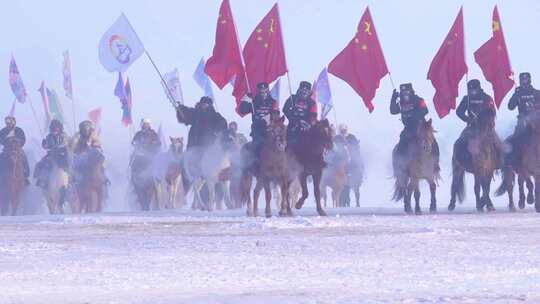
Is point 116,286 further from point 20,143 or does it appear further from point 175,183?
point 175,183

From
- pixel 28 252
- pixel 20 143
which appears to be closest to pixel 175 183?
pixel 20 143

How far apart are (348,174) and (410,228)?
2047 centimetres

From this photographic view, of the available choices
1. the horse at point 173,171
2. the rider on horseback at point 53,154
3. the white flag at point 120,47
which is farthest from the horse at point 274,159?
the horse at point 173,171

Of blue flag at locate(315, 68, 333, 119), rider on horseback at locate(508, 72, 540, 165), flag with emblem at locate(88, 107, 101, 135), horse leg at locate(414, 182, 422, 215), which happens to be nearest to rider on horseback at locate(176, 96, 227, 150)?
horse leg at locate(414, 182, 422, 215)

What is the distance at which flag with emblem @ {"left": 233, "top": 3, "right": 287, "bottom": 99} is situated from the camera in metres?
28.4

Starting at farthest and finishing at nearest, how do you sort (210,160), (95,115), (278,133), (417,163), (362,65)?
(95,115) < (362,65) < (210,160) < (417,163) < (278,133)

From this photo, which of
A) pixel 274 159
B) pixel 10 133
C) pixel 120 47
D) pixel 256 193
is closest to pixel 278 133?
pixel 274 159

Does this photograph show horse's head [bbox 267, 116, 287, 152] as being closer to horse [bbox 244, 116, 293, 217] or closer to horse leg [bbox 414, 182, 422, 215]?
horse [bbox 244, 116, 293, 217]

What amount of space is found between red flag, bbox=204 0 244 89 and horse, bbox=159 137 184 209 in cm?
787

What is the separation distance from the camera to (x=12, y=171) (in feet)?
113

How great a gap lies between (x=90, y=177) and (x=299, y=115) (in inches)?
400

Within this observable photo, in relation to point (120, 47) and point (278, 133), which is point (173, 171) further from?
point (278, 133)

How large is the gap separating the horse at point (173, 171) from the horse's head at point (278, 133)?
39.2 ft

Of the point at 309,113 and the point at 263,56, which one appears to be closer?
the point at 309,113
